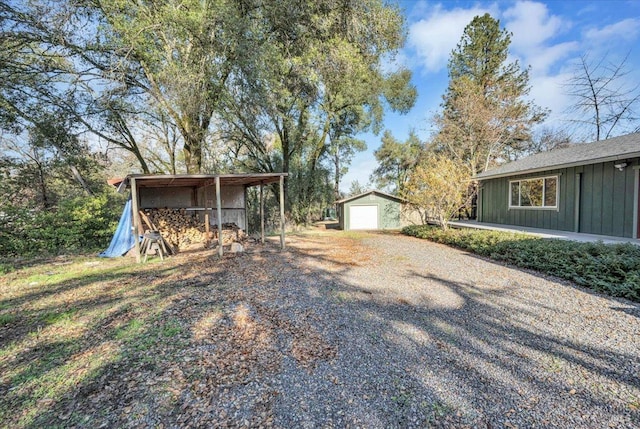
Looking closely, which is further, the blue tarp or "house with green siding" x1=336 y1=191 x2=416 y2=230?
"house with green siding" x1=336 y1=191 x2=416 y2=230

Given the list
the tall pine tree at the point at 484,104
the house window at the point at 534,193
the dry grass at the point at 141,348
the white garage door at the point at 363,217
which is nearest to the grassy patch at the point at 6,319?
the dry grass at the point at 141,348

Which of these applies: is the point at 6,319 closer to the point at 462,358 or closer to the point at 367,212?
the point at 462,358

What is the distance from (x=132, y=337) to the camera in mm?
2994

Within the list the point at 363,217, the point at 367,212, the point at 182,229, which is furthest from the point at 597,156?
the point at 182,229

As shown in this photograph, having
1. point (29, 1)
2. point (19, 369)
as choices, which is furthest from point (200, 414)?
point (29, 1)

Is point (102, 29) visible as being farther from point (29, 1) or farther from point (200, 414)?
point (200, 414)

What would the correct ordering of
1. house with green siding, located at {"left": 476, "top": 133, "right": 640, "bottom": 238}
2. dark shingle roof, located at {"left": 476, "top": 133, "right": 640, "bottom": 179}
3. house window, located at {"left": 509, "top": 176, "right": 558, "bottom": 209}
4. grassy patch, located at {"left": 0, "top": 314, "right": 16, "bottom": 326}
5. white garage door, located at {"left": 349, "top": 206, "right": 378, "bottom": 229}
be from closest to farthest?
grassy patch, located at {"left": 0, "top": 314, "right": 16, "bottom": 326} → dark shingle roof, located at {"left": 476, "top": 133, "right": 640, "bottom": 179} → house with green siding, located at {"left": 476, "top": 133, "right": 640, "bottom": 238} → house window, located at {"left": 509, "top": 176, "right": 558, "bottom": 209} → white garage door, located at {"left": 349, "top": 206, "right": 378, "bottom": 229}

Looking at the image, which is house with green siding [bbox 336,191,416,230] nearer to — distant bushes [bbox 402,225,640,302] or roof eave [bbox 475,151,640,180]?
roof eave [bbox 475,151,640,180]

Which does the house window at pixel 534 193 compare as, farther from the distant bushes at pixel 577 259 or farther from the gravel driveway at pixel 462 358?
the gravel driveway at pixel 462 358

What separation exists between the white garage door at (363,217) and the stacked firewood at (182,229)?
8.89 m

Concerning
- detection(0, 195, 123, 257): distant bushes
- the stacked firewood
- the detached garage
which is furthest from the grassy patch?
the detached garage

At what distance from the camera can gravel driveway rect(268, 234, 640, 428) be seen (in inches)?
79.0

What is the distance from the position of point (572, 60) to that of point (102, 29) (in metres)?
19.0

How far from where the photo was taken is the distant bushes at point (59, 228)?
8141mm
